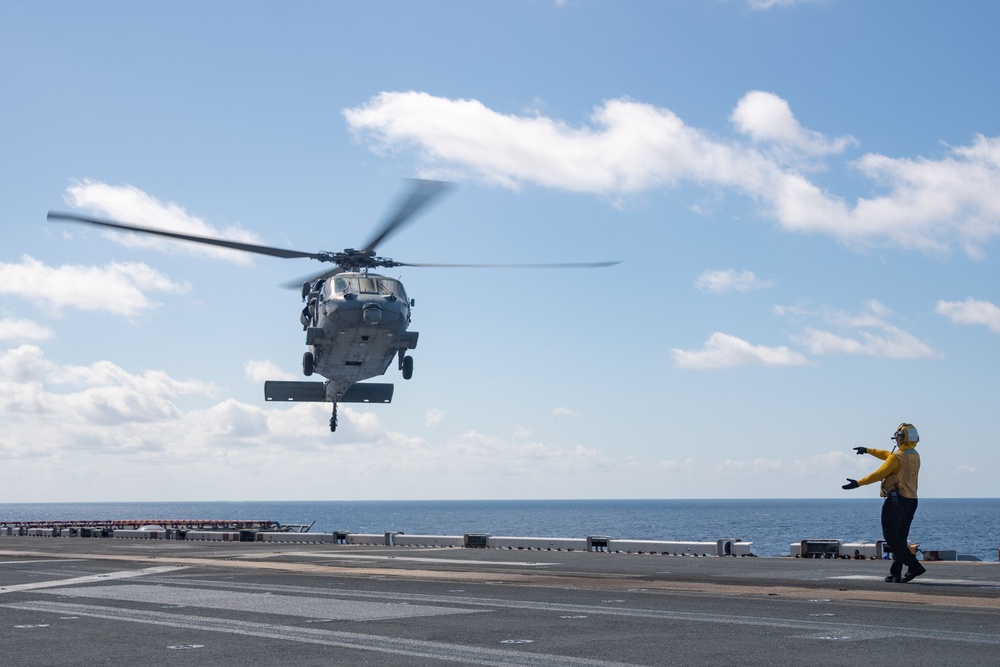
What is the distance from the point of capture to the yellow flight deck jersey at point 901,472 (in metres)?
17.9

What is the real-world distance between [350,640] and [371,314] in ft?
70.9

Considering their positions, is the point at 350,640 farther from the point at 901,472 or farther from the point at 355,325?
the point at 355,325

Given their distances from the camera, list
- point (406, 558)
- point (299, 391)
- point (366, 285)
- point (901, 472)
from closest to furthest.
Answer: point (901, 472), point (406, 558), point (366, 285), point (299, 391)

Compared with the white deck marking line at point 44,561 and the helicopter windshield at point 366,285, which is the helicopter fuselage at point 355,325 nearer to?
the helicopter windshield at point 366,285

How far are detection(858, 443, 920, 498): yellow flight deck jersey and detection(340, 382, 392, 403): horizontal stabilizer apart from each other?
2644 centimetres

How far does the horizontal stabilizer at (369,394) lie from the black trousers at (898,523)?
87.0 ft

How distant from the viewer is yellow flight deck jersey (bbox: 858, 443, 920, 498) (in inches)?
704

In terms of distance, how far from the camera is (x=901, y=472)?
59.1ft

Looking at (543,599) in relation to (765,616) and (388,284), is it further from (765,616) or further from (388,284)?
(388,284)

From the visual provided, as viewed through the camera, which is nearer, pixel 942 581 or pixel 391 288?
pixel 942 581

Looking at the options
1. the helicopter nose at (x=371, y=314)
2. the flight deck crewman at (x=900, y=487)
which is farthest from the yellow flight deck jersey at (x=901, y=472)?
the helicopter nose at (x=371, y=314)

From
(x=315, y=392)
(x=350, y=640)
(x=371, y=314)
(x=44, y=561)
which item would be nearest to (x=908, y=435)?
(x=350, y=640)

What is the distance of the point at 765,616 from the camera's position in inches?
540

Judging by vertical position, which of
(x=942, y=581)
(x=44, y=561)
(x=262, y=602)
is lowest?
(x=44, y=561)
